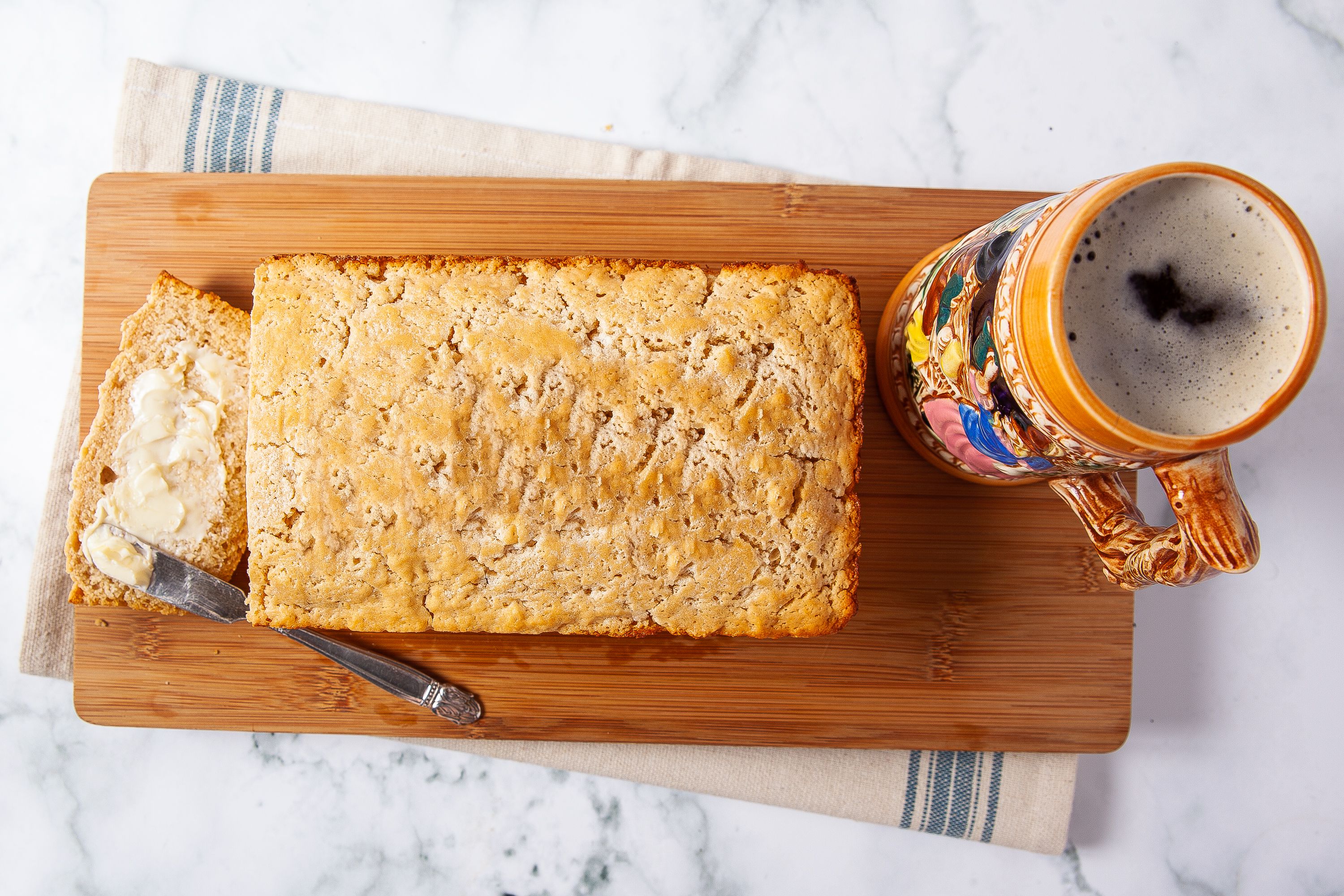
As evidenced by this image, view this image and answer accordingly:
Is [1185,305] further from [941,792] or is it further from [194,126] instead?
[194,126]

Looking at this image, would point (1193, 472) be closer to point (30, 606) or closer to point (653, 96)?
point (653, 96)

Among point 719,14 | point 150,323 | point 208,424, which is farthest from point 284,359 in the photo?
point 719,14

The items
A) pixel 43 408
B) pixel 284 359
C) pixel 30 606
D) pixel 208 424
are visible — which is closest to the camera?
pixel 284 359

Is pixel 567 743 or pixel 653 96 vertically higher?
pixel 653 96

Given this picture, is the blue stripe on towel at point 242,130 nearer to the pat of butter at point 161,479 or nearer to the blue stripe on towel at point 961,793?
the pat of butter at point 161,479

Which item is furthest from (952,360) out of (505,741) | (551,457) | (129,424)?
(129,424)

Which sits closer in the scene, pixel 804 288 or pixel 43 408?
pixel 804 288
